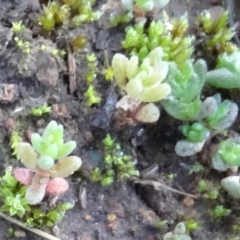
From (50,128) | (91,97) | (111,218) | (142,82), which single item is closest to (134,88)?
(142,82)

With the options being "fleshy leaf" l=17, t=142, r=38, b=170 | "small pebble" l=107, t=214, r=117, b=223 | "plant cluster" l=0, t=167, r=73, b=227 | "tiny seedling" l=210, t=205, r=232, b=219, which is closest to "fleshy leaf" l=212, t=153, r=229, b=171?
"tiny seedling" l=210, t=205, r=232, b=219

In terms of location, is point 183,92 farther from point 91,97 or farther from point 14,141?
point 14,141

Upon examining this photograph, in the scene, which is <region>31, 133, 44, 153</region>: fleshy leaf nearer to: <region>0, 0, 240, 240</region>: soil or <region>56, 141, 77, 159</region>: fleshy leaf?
<region>56, 141, 77, 159</region>: fleshy leaf

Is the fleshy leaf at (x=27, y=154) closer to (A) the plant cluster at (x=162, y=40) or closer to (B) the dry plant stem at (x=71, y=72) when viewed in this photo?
(B) the dry plant stem at (x=71, y=72)

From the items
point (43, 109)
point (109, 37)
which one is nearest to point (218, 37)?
point (109, 37)

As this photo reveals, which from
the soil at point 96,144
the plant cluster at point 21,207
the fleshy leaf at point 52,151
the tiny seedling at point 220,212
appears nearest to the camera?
the fleshy leaf at point 52,151

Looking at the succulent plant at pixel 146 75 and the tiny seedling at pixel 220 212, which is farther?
the tiny seedling at pixel 220 212

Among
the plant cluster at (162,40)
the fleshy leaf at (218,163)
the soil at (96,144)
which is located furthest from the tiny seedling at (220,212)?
the plant cluster at (162,40)

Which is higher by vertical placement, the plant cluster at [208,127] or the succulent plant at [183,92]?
the succulent plant at [183,92]
